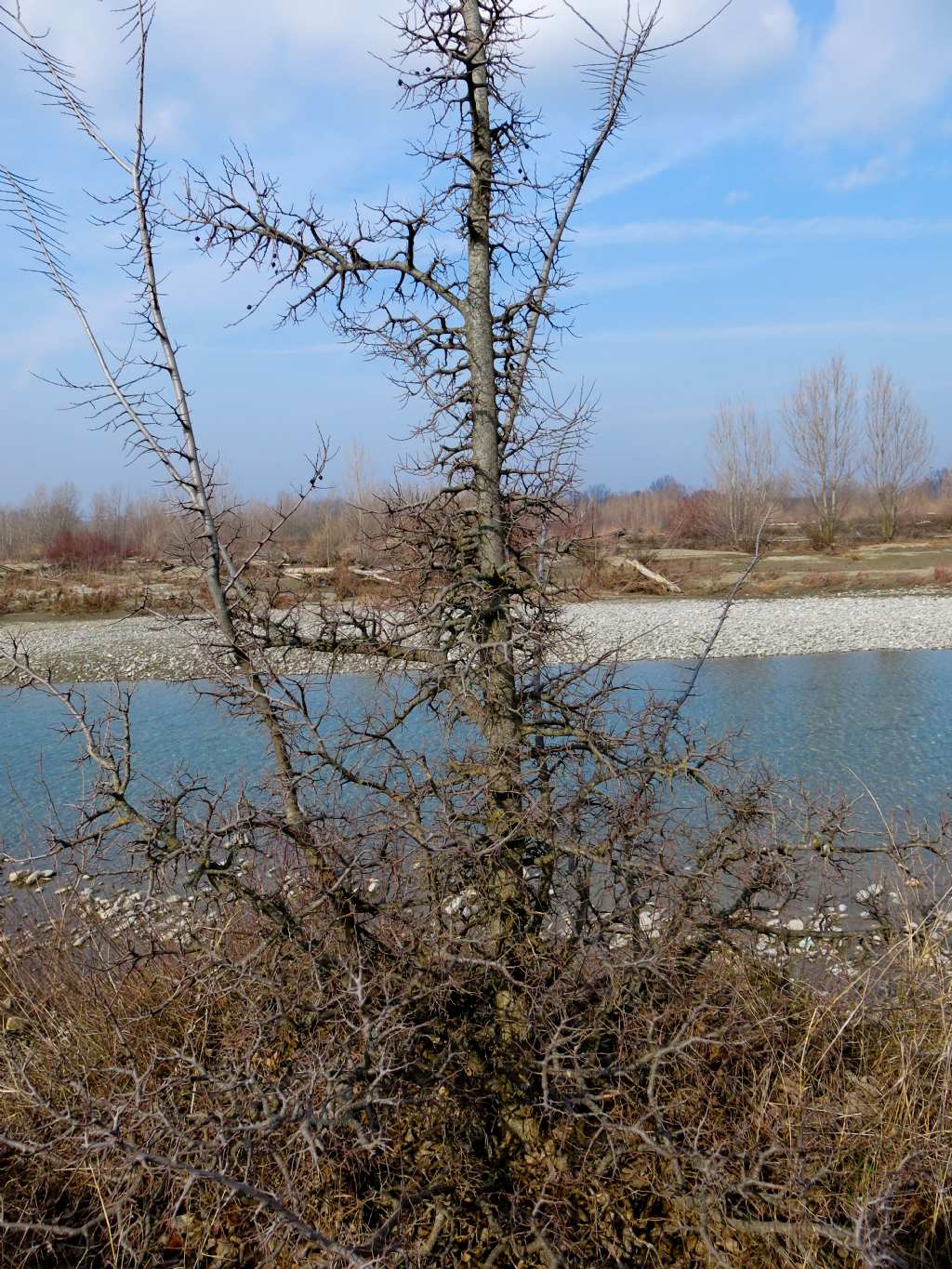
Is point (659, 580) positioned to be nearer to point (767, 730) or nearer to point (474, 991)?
point (767, 730)

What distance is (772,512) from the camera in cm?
455

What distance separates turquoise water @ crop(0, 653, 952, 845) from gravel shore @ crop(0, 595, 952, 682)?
1.41 metres

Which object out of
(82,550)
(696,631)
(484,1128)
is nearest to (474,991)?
(484,1128)

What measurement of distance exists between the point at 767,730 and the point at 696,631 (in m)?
8.17

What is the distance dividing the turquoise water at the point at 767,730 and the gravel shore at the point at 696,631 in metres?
1.41

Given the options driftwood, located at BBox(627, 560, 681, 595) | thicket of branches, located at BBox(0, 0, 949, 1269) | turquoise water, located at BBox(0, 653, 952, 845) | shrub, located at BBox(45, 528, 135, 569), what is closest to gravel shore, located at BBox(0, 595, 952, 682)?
turquoise water, located at BBox(0, 653, 952, 845)

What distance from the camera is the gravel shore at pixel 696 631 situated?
66.1 feet

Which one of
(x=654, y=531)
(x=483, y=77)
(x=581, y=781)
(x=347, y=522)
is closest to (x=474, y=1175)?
(x=581, y=781)

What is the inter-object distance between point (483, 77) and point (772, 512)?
2154mm

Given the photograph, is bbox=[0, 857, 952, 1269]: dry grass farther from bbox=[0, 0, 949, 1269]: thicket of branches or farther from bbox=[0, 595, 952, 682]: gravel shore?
bbox=[0, 595, 952, 682]: gravel shore

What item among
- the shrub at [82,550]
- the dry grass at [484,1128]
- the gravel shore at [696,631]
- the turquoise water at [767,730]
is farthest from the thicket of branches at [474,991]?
the shrub at [82,550]

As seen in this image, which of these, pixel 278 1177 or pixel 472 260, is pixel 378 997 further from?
pixel 472 260

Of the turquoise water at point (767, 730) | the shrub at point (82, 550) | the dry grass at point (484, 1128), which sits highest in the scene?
the shrub at point (82, 550)

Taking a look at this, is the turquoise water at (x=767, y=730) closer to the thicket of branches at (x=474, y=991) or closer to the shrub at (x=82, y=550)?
the thicket of branches at (x=474, y=991)
